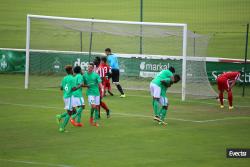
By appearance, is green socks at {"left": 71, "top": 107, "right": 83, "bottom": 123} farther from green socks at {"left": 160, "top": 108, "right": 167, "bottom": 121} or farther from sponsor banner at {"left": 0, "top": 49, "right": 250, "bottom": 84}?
sponsor banner at {"left": 0, "top": 49, "right": 250, "bottom": 84}

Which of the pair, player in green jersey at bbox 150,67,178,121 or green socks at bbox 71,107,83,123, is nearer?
green socks at bbox 71,107,83,123

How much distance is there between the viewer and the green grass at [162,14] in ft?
170

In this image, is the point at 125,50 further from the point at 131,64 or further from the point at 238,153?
the point at 238,153

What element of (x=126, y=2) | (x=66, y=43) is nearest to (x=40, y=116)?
(x=66, y=43)

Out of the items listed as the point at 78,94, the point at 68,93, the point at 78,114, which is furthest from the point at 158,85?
the point at 68,93

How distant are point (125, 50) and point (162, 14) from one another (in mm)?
17650

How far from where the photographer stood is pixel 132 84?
3691cm

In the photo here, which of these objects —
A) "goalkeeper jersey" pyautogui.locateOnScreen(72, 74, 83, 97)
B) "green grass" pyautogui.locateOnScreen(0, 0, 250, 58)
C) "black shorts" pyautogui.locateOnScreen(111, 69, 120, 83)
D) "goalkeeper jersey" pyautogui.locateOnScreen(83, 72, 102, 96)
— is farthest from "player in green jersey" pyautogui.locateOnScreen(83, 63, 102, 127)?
"green grass" pyautogui.locateOnScreen(0, 0, 250, 58)

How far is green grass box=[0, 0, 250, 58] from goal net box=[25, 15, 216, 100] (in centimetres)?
1050

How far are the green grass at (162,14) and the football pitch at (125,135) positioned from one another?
18453mm

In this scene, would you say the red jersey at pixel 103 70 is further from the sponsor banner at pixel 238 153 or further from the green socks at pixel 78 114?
the sponsor banner at pixel 238 153

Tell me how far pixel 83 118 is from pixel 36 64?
1107 centimetres

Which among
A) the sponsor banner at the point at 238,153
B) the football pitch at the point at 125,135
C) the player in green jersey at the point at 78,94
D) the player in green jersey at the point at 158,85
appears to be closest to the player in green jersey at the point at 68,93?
the player in green jersey at the point at 78,94

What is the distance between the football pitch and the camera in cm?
2039
